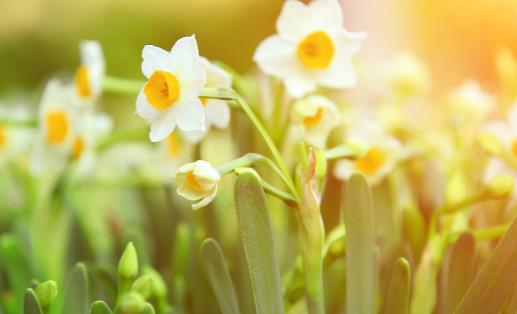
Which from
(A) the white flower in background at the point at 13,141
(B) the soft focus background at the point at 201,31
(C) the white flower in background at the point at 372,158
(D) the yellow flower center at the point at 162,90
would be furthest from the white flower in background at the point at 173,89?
(B) the soft focus background at the point at 201,31

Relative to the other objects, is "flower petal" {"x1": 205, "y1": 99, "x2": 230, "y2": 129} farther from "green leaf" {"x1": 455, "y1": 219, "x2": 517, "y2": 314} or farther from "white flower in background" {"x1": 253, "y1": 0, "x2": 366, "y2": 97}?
"green leaf" {"x1": 455, "y1": 219, "x2": 517, "y2": 314}

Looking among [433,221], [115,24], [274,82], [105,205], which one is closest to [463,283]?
[433,221]

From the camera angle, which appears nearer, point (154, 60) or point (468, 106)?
point (154, 60)

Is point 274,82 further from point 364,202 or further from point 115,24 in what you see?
point 115,24

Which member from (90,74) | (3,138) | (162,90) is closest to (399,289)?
(162,90)

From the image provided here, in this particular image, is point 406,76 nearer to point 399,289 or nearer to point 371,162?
point 371,162

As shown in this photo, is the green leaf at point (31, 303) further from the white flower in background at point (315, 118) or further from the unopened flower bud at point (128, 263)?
the white flower in background at point (315, 118)

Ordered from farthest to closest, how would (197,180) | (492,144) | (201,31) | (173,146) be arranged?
(201,31)
(173,146)
(492,144)
(197,180)
